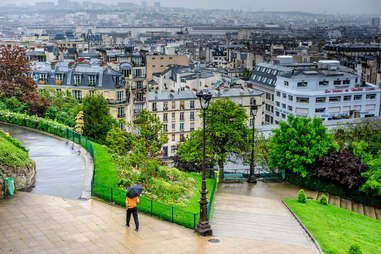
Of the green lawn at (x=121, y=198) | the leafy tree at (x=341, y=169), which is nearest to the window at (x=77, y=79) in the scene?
the green lawn at (x=121, y=198)

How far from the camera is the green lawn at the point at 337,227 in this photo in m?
20.1

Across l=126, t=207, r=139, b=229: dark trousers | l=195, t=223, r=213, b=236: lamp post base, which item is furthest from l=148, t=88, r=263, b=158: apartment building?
l=126, t=207, r=139, b=229: dark trousers

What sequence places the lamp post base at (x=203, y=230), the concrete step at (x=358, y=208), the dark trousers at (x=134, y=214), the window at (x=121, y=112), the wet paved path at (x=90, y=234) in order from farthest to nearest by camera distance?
the window at (x=121, y=112), the concrete step at (x=358, y=208), the lamp post base at (x=203, y=230), the dark trousers at (x=134, y=214), the wet paved path at (x=90, y=234)

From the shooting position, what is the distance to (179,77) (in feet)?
287

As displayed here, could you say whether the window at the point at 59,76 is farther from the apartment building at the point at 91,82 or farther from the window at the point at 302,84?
the window at the point at 302,84

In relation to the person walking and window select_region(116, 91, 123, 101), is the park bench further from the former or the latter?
window select_region(116, 91, 123, 101)

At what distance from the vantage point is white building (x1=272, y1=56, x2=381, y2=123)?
78688 millimetres

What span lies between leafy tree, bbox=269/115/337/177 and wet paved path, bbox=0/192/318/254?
47.5 feet

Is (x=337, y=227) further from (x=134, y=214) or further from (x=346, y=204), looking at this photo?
(x=134, y=214)

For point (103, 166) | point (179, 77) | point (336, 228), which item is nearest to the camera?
point (336, 228)

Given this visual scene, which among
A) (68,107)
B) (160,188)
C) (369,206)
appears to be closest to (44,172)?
(160,188)

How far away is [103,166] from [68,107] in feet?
79.1

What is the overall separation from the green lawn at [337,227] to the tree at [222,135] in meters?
7.14

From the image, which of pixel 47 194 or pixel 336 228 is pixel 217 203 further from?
pixel 47 194
